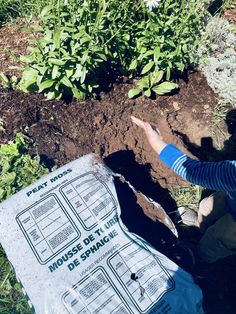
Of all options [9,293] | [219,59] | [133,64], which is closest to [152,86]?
[133,64]

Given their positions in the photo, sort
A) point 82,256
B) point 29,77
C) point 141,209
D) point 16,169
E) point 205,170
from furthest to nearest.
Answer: point 29,77 → point 16,169 → point 141,209 → point 205,170 → point 82,256

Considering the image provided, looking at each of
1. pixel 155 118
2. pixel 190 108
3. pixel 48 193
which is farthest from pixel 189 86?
pixel 48 193

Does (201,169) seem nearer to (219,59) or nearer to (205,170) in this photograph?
(205,170)

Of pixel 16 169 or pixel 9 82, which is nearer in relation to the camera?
pixel 16 169

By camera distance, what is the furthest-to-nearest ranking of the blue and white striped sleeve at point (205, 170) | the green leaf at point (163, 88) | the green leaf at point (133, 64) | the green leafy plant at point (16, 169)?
1. the green leaf at point (163, 88)
2. the green leaf at point (133, 64)
3. the green leafy plant at point (16, 169)
4. the blue and white striped sleeve at point (205, 170)

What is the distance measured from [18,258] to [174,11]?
260 centimetres

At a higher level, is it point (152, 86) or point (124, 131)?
point (152, 86)

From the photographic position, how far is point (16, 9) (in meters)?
3.97

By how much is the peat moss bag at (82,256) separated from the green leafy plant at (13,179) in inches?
29.0

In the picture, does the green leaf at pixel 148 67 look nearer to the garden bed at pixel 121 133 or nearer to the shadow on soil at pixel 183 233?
the garden bed at pixel 121 133

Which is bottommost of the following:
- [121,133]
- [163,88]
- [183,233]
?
[183,233]

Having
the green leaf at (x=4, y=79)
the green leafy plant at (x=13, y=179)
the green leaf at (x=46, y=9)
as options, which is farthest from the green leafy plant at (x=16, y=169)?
the green leaf at (x=46, y=9)

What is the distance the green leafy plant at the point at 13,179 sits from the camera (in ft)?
8.64

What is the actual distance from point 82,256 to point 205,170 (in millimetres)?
874
